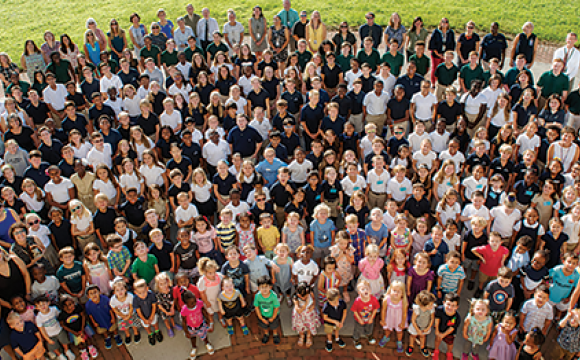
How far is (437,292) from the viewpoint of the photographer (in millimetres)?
8281

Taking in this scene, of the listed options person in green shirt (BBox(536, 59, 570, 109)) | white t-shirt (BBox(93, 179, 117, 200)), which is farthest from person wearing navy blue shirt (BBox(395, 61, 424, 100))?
white t-shirt (BBox(93, 179, 117, 200))

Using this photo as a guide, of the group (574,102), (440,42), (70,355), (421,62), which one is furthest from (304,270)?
(440,42)

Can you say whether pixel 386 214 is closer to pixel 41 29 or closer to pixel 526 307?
pixel 526 307

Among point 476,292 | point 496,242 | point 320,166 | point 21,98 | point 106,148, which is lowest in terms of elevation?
point 476,292

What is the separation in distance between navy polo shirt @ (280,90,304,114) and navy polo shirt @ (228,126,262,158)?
66.2 inches

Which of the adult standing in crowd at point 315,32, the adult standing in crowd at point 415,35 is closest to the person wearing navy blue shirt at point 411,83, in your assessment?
the adult standing in crowd at point 415,35

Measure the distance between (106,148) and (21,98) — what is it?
11.1 ft

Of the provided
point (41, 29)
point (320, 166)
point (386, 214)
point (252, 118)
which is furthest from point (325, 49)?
point (41, 29)

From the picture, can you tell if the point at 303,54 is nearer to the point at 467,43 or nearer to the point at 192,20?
the point at 192,20

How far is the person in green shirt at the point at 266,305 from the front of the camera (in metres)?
7.92

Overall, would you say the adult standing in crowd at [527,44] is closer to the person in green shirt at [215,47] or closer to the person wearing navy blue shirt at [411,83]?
the person wearing navy blue shirt at [411,83]

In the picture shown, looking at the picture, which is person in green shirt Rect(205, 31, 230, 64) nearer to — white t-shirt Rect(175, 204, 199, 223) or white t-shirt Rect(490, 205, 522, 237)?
white t-shirt Rect(175, 204, 199, 223)

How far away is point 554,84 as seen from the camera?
468 inches

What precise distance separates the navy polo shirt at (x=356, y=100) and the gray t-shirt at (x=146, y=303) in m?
6.79
